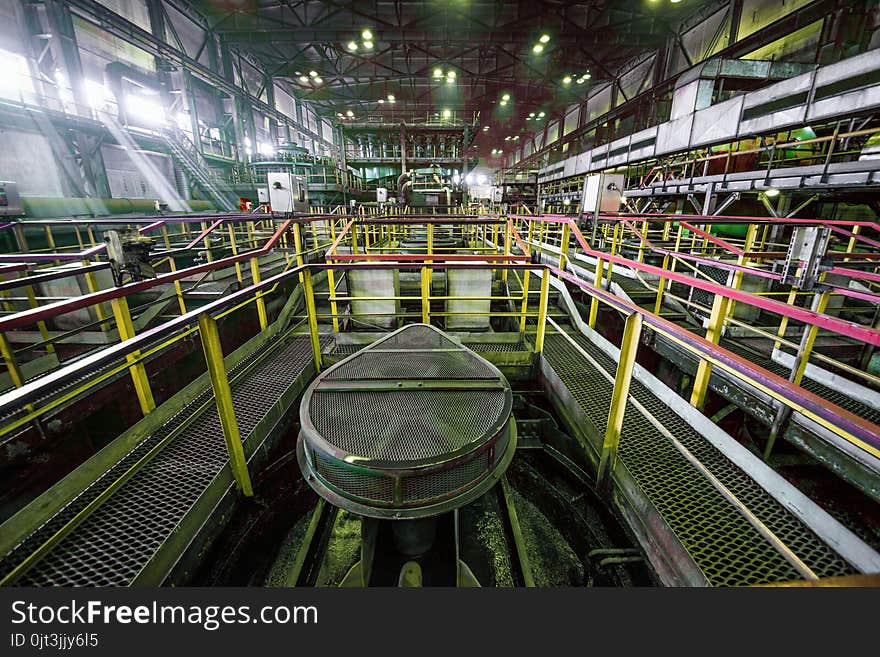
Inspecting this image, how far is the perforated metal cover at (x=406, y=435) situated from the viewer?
1.70 m

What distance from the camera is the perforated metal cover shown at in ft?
5.58

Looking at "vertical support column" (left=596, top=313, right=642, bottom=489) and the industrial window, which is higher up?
the industrial window

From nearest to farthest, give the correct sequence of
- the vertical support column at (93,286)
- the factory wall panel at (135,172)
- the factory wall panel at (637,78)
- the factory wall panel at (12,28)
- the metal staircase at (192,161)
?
the vertical support column at (93,286)
the factory wall panel at (12,28)
the factory wall panel at (135,172)
the metal staircase at (192,161)
the factory wall panel at (637,78)

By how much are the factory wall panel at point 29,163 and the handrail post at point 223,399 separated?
15448 mm

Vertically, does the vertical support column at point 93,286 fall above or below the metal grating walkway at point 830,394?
above

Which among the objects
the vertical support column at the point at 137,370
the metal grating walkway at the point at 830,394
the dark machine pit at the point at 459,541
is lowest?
the dark machine pit at the point at 459,541

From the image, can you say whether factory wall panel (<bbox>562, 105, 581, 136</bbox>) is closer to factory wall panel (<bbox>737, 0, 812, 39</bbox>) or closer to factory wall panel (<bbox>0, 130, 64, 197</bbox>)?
factory wall panel (<bbox>737, 0, 812, 39</bbox>)

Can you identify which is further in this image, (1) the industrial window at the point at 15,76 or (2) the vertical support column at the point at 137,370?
(1) the industrial window at the point at 15,76

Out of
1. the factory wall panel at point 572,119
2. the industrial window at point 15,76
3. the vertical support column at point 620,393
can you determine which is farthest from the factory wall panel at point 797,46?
the industrial window at point 15,76

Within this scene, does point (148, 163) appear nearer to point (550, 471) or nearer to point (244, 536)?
point (244, 536)

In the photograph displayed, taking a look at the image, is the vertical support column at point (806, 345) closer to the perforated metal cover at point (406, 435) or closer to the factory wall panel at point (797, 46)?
the perforated metal cover at point (406, 435)

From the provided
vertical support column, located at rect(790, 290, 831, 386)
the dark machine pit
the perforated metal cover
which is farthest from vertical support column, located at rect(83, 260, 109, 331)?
vertical support column, located at rect(790, 290, 831, 386)

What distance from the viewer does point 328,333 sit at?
4.58 m

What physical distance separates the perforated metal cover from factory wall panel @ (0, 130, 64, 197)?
52.8ft
